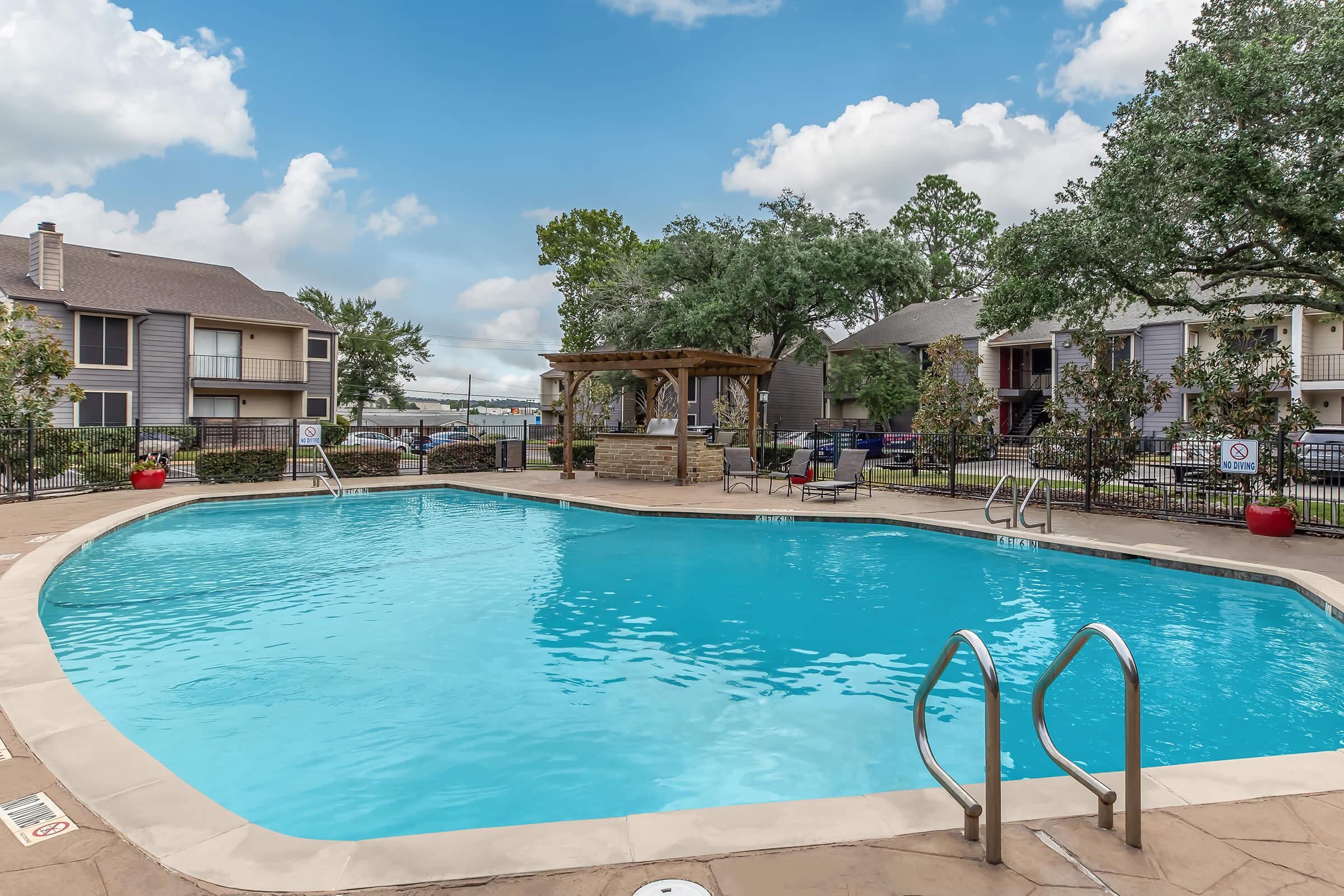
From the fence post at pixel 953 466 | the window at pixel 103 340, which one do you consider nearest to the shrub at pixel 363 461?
the window at pixel 103 340

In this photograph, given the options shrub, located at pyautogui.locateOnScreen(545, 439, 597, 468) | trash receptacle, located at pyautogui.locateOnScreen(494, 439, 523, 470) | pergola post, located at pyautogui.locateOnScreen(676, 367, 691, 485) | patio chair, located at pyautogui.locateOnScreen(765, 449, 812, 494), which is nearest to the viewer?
patio chair, located at pyautogui.locateOnScreen(765, 449, 812, 494)

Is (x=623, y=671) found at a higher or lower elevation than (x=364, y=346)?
lower

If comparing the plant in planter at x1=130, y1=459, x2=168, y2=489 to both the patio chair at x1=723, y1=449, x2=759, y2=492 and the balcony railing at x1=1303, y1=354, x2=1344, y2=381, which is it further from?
the balcony railing at x1=1303, y1=354, x2=1344, y2=381

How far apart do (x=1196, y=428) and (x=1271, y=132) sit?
15.7 feet

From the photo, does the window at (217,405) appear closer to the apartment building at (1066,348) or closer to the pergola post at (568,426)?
the pergola post at (568,426)

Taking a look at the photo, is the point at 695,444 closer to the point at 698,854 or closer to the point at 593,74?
the point at 593,74

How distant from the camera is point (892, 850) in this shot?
265 centimetres

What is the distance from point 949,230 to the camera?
49.0 meters

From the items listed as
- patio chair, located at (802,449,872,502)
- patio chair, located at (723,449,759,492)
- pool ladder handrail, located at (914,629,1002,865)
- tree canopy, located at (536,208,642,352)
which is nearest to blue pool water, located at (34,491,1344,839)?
pool ladder handrail, located at (914,629,1002,865)

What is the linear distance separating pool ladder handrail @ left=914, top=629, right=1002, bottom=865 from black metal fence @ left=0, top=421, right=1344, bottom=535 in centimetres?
1008

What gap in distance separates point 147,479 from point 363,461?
477 cm

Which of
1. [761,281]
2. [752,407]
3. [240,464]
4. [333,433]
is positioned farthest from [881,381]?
[240,464]

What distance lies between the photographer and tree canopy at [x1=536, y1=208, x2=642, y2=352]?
42156 millimetres

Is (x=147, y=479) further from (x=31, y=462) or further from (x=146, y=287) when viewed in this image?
(x=146, y=287)
